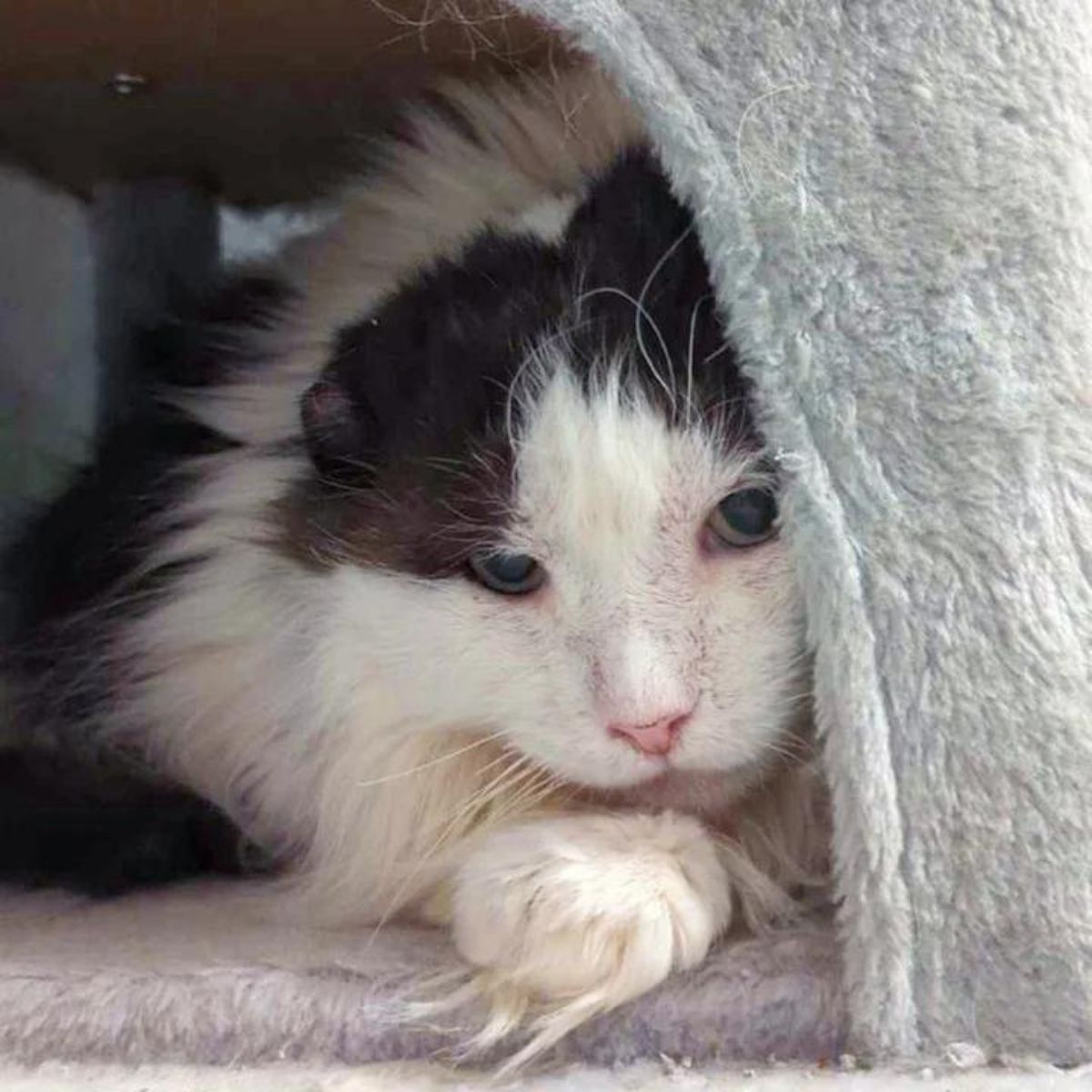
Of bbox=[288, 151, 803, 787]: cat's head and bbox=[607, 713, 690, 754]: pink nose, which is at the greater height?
bbox=[288, 151, 803, 787]: cat's head

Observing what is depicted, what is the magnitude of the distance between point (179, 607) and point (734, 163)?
68cm

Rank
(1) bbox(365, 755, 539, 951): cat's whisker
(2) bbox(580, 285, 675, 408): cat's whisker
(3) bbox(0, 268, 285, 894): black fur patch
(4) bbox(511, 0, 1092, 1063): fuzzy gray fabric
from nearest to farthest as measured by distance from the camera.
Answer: (4) bbox(511, 0, 1092, 1063): fuzzy gray fabric → (2) bbox(580, 285, 675, 408): cat's whisker → (1) bbox(365, 755, 539, 951): cat's whisker → (3) bbox(0, 268, 285, 894): black fur patch

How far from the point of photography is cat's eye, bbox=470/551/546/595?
0.99 meters

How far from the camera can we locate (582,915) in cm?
89

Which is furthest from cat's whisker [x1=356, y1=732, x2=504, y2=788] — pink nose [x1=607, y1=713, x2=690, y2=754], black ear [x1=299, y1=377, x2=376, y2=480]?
black ear [x1=299, y1=377, x2=376, y2=480]

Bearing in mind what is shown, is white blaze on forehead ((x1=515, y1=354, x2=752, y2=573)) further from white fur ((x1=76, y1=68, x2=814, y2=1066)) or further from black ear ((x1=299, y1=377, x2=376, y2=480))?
black ear ((x1=299, y1=377, x2=376, y2=480))

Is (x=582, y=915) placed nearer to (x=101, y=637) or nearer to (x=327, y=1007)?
(x=327, y=1007)

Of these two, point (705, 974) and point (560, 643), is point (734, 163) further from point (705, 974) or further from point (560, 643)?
point (705, 974)

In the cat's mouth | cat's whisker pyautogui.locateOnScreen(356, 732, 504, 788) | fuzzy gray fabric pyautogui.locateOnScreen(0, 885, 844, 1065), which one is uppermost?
cat's whisker pyautogui.locateOnScreen(356, 732, 504, 788)

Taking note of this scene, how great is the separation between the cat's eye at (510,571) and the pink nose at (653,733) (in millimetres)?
122

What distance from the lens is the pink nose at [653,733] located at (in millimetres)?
914

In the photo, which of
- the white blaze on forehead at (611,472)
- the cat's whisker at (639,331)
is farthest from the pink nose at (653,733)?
the cat's whisker at (639,331)

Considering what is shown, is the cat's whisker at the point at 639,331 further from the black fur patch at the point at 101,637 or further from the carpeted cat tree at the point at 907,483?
the black fur patch at the point at 101,637

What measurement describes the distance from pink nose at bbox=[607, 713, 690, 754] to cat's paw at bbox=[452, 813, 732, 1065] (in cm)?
7
